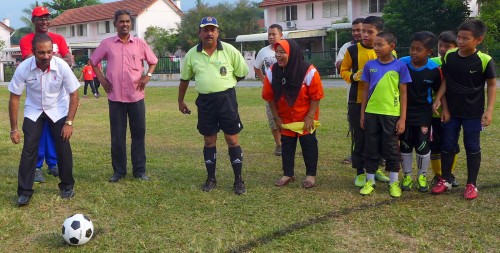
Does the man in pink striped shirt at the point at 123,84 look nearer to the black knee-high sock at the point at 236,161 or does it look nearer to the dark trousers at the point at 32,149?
the dark trousers at the point at 32,149

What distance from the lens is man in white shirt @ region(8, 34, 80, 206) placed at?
5453mm

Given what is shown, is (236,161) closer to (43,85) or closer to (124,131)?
(124,131)

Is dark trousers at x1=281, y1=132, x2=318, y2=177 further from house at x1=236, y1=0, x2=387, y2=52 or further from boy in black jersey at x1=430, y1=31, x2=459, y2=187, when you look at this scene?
house at x1=236, y1=0, x2=387, y2=52

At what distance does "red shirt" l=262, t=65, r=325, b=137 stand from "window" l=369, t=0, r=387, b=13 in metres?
36.8

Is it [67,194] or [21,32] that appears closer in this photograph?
[67,194]

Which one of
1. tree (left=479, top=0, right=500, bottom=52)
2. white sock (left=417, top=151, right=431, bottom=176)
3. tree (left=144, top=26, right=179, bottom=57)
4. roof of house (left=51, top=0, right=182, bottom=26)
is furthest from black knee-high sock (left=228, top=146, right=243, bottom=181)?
roof of house (left=51, top=0, right=182, bottom=26)

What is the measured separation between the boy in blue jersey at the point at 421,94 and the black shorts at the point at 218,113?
1.80 metres

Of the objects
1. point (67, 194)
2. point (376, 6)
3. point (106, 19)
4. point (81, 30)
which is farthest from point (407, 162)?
point (81, 30)

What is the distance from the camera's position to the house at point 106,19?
55031 millimetres

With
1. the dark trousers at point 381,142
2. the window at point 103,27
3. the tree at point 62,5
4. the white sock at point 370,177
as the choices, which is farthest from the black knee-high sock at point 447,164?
the tree at point 62,5

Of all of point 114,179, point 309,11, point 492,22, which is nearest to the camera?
point 114,179

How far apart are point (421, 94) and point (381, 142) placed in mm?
634

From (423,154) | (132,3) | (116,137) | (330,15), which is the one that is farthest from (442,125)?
(132,3)

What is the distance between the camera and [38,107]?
552 cm
